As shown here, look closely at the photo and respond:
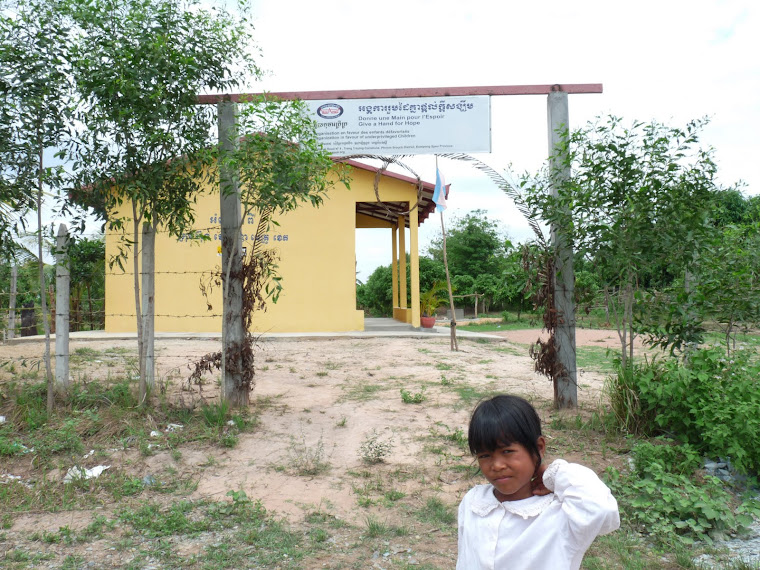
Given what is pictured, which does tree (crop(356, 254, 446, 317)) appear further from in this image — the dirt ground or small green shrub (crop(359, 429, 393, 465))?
small green shrub (crop(359, 429, 393, 465))

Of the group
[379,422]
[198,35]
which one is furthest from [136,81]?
[379,422]

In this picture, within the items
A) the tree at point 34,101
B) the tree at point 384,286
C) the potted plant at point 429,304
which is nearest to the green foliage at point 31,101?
the tree at point 34,101

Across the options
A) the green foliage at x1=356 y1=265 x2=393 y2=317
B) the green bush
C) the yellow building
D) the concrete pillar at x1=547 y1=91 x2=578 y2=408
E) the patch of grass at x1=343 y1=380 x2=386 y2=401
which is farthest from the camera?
the green foliage at x1=356 y1=265 x2=393 y2=317

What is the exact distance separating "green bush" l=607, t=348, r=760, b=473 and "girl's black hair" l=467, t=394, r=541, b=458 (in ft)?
11.1

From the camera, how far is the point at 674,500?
404 cm

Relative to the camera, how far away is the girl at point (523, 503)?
155 centimetres

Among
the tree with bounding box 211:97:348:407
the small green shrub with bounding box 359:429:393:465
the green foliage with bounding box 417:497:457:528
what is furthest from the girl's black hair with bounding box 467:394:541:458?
the tree with bounding box 211:97:348:407

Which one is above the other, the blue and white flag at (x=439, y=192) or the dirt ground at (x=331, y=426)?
the blue and white flag at (x=439, y=192)

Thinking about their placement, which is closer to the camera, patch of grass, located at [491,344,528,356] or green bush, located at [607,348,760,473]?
green bush, located at [607,348,760,473]

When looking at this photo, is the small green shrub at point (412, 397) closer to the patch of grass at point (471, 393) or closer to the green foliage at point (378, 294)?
the patch of grass at point (471, 393)

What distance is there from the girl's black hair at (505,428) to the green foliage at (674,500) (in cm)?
266

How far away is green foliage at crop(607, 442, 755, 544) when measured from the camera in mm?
3838

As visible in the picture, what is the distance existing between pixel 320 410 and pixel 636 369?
321 cm

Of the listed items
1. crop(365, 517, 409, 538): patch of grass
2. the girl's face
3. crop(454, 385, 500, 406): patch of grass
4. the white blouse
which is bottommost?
crop(365, 517, 409, 538): patch of grass
